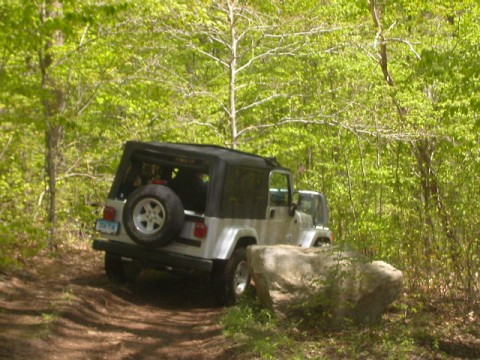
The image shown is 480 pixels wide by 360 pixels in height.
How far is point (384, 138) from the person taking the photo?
48.7ft

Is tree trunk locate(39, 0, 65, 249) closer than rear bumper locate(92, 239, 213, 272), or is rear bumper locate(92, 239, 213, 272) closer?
rear bumper locate(92, 239, 213, 272)

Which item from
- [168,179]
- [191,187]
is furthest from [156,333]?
[168,179]

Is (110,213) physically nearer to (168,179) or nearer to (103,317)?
(168,179)

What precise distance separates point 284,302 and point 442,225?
6.62 ft

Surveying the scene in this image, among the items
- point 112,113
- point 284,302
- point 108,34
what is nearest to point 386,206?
point 284,302

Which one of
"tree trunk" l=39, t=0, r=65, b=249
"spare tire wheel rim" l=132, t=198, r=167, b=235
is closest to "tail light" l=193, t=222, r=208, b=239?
"spare tire wheel rim" l=132, t=198, r=167, b=235

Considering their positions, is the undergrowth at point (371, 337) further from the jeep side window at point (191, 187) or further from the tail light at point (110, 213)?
the tail light at point (110, 213)

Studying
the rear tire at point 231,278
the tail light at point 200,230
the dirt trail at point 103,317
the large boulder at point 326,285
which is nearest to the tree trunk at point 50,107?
the dirt trail at point 103,317

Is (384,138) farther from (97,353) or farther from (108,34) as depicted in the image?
(97,353)

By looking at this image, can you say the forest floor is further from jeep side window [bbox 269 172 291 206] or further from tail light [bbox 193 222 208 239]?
jeep side window [bbox 269 172 291 206]

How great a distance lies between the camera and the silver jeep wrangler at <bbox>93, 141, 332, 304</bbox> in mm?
9148

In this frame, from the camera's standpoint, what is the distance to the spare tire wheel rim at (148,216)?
29.8 feet

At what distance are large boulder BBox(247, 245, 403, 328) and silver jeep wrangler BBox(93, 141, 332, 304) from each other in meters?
1.10

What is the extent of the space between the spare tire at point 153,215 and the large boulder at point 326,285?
1258 mm
